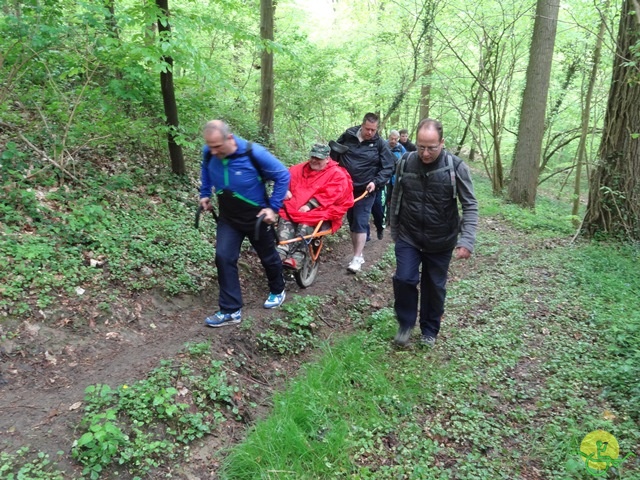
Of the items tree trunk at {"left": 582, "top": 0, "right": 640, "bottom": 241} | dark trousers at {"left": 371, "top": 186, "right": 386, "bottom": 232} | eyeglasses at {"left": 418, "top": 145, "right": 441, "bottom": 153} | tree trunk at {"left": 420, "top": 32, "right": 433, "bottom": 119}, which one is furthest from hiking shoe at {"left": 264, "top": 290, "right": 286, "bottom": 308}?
tree trunk at {"left": 420, "top": 32, "right": 433, "bottom": 119}

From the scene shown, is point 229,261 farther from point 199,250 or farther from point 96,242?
point 96,242

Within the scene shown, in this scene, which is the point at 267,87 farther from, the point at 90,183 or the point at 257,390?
the point at 257,390

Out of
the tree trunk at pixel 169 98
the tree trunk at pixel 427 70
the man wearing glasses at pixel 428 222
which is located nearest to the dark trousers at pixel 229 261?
the man wearing glasses at pixel 428 222

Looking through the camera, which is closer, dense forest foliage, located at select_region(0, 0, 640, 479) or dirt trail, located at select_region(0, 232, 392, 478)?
dirt trail, located at select_region(0, 232, 392, 478)

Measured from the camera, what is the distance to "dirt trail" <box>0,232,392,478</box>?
3.09 meters

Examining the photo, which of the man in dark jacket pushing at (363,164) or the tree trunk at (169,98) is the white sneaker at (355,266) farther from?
the tree trunk at (169,98)

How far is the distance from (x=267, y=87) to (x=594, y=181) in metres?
7.51

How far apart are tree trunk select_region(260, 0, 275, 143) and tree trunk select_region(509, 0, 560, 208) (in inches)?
273

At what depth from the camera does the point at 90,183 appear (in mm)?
6109

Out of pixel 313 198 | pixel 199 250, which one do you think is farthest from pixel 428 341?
pixel 199 250

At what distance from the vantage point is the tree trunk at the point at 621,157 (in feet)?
24.7

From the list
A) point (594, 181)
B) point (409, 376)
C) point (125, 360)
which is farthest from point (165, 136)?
point (594, 181)

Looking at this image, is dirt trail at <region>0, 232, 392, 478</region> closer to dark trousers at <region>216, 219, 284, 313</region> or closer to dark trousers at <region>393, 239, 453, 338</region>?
dark trousers at <region>216, 219, 284, 313</region>

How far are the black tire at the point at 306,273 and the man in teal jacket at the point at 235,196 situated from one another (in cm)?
125
